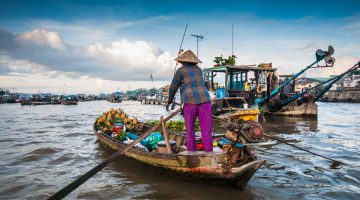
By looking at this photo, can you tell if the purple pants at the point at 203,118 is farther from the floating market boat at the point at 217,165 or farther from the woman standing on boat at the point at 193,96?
the floating market boat at the point at 217,165

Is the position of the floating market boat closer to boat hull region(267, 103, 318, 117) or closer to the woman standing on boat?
the woman standing on boat

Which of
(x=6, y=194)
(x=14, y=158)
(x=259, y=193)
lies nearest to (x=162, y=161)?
(x=259, y=193)

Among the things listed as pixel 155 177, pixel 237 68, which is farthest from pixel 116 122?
pixel 237 68

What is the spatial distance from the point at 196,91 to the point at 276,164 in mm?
3174

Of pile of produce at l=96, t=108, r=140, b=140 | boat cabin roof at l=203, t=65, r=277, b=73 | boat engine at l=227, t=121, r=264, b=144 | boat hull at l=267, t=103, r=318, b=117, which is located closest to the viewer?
boat engine at l=227, t=121, r=264, b=144

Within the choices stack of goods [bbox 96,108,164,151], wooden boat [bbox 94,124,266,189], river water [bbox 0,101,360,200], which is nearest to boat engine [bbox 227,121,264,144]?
wooden boat [bbox 94,124,266,189]

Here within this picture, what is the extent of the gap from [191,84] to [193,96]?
22 centimetres

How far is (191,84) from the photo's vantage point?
4.45 meters

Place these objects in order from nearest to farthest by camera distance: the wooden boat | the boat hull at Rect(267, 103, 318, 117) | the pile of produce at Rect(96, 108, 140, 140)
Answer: the wooden boat < the pile of produce at Rect(96, 108, 140, 140) < the boat hull at Rect(267, 103, 318, 117)

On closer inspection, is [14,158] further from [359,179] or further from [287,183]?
[359,179]

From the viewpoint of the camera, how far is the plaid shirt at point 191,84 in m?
4.38

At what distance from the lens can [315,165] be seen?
19.8 ft

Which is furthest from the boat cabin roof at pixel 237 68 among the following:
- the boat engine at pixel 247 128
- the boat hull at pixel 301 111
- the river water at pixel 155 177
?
the boat engine at pixel 247 128

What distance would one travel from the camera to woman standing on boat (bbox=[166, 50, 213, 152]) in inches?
173
